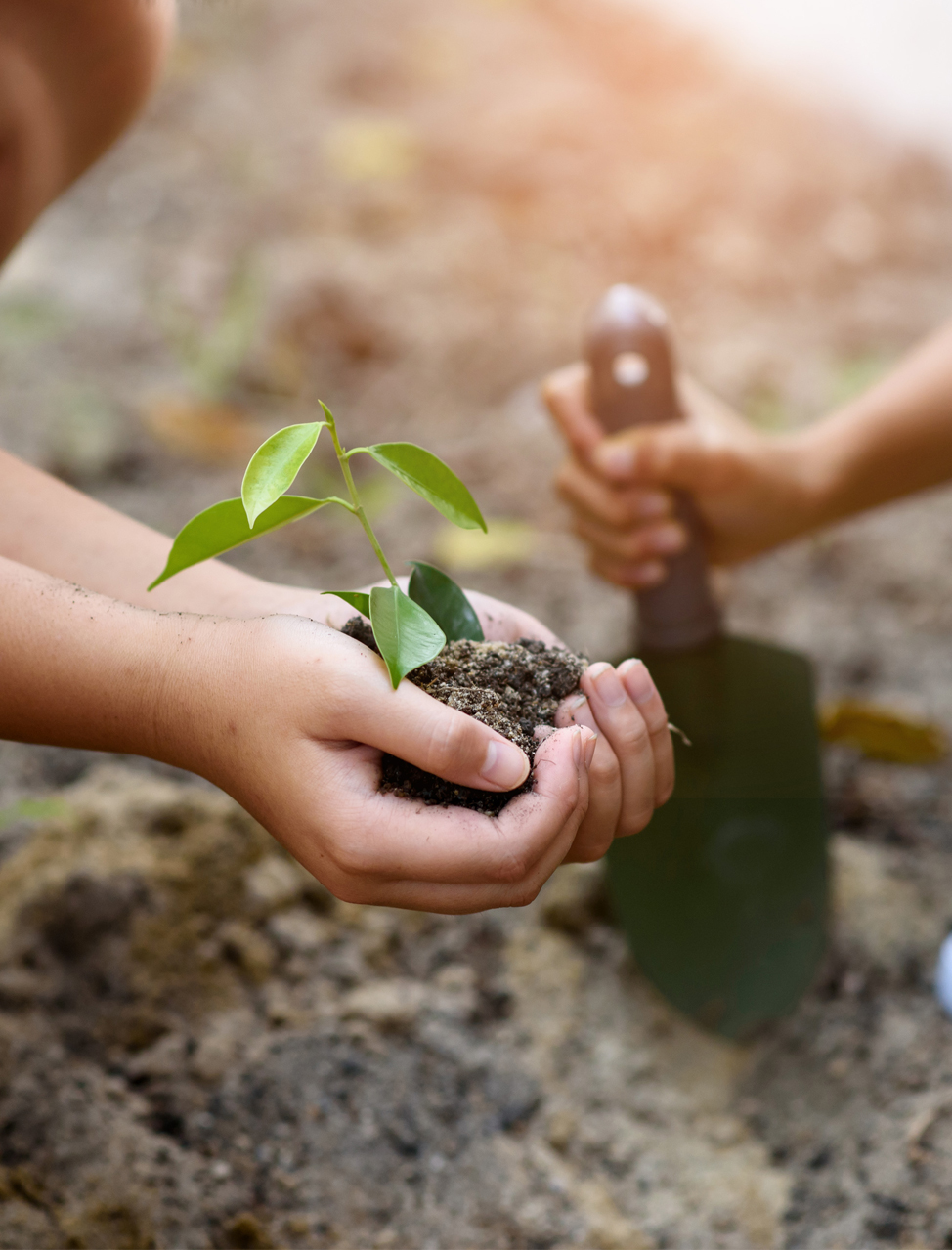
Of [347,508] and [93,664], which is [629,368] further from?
[93,664]

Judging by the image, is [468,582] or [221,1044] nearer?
[221,1044]

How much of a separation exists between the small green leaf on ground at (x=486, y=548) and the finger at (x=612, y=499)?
326mm

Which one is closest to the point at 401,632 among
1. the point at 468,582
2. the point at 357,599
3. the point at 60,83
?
the point at 357,599

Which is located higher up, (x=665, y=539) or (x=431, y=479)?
(x=431, y=479)

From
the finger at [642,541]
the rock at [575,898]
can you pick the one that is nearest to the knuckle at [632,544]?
the finger at [642,541]

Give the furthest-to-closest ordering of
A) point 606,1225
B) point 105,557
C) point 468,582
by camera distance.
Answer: point 468,582 → point 606,1225 → point 105,557

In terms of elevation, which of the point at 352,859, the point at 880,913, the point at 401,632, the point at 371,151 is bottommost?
the point at 880,913

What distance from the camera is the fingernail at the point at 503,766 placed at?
0.56 meters

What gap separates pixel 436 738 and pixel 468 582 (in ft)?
3.12

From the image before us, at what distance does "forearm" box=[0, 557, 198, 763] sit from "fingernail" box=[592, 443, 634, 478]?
0.57 meters

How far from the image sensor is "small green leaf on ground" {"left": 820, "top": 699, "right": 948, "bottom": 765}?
1.20 metres

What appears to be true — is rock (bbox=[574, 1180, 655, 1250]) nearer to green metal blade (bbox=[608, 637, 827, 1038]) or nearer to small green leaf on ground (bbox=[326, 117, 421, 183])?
green metal blade (bbox=[608, 637, 827, 1038])

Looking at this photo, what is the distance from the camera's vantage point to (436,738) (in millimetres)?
548

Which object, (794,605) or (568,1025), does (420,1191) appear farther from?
(794,605)
